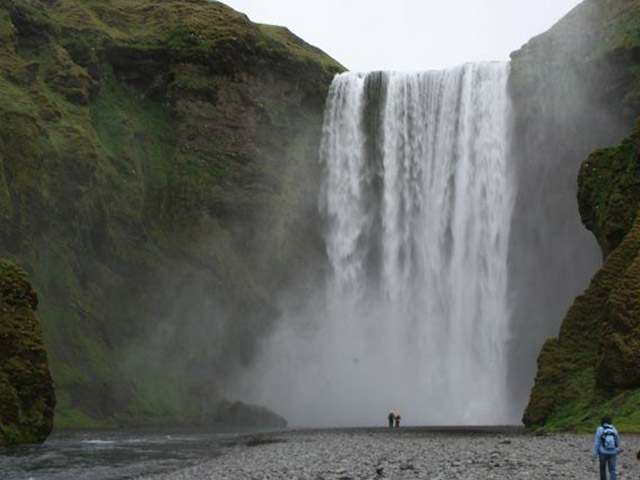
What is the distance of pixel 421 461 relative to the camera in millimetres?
24484

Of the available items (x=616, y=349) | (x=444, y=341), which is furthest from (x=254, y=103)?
(x=616, y=349)

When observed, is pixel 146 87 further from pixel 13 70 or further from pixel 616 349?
pixel 616 349

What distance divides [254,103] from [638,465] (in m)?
63.8

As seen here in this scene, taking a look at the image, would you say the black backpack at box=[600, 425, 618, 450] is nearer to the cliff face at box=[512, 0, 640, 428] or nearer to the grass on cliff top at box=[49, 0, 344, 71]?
the cliff face at box=[512, 0, 640, 428]

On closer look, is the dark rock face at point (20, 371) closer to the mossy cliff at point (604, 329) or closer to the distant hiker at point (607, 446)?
the mossy cliff at point (604, 329)

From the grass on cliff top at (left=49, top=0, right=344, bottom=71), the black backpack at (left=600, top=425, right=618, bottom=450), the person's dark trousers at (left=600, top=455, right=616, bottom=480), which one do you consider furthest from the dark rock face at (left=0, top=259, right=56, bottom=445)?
the grass on cliff top at (left=49, top=0, right=344, bottom=71)

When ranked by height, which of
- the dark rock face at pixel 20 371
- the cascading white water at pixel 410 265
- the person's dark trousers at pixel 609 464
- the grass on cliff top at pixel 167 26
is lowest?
the person's dark trousers at pixel 609 464

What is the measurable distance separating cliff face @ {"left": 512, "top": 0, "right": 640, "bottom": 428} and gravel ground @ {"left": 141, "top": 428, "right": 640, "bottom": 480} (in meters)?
6.44

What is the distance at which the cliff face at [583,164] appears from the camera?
125 ft

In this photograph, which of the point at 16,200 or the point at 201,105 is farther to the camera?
the point at 201,105

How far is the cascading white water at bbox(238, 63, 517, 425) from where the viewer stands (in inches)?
2633

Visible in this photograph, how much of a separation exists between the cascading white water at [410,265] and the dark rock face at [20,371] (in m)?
32.8

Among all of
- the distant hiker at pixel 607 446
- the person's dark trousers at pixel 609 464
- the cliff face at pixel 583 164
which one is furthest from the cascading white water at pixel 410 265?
the distant hiker at pixel 607 446

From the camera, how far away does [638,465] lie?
2192cm
